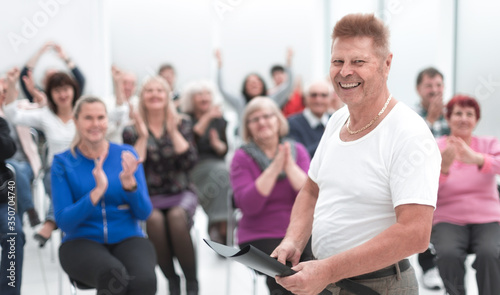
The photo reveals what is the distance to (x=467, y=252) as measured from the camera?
2375 millimetres

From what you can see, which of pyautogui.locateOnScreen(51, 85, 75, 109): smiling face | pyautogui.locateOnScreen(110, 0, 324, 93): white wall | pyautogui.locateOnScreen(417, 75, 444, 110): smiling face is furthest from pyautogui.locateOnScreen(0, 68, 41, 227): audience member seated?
pyautogui.locateOnScreen(110, 0, 324, 93): white wall

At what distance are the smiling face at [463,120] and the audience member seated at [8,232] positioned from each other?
2151 mm

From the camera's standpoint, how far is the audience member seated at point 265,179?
247cm

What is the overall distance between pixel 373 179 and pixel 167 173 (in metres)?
1.96

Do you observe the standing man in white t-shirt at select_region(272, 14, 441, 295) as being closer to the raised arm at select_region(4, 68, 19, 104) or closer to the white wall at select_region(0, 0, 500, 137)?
the raised arm at select_region(4, 68, 19, 104)

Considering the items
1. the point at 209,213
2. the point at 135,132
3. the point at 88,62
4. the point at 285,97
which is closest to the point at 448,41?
the point at 285,97

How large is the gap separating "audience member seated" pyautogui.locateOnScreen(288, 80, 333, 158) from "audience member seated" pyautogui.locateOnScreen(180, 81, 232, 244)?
57 centimetres

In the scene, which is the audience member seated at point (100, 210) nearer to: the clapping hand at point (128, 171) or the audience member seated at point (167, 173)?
the clapping hand at point (128, 171)

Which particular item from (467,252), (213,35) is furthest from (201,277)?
(213,35)

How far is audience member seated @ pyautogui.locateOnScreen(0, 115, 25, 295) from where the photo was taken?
2.23 metres

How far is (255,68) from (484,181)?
474cm

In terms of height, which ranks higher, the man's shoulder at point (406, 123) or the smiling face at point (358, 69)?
the smiling face at point (358, 69)

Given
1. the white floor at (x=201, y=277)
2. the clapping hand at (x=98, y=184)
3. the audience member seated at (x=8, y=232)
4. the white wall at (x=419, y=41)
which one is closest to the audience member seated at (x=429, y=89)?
the white wall at (x=419, y=41)

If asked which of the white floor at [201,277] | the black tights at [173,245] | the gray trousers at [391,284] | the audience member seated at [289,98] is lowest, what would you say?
the white floor at [201,277]
